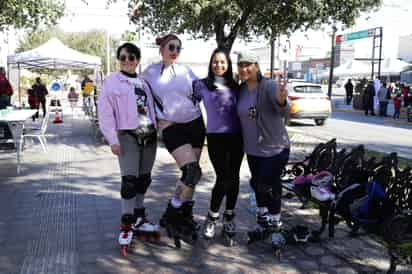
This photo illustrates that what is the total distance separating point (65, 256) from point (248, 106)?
6.73 feet

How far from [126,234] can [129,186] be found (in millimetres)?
440

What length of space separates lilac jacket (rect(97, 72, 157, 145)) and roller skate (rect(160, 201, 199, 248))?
895mm

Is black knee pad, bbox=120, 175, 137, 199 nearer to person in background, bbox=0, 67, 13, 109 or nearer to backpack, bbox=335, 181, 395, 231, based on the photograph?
backpack, bbox=335, 181, 395, 231

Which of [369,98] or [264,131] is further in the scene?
[369,98]

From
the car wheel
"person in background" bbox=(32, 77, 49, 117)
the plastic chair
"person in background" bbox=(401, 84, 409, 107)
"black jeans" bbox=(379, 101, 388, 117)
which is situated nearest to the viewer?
the plastic chair

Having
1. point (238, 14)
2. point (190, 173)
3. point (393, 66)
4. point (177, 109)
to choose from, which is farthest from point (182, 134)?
point (393, 66)

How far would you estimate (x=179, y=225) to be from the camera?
3.90m

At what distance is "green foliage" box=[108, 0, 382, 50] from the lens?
7418 mm

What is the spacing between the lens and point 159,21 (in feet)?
28.9

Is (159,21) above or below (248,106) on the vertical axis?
above

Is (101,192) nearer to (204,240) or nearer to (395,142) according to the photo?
(204,240)

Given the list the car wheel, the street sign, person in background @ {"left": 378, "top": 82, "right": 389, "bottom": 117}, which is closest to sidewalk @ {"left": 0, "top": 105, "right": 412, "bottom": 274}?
the car wheel

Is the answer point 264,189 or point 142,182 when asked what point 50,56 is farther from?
point 264,189

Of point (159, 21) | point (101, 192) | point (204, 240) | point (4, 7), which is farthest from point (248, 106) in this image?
point (4, 7)
